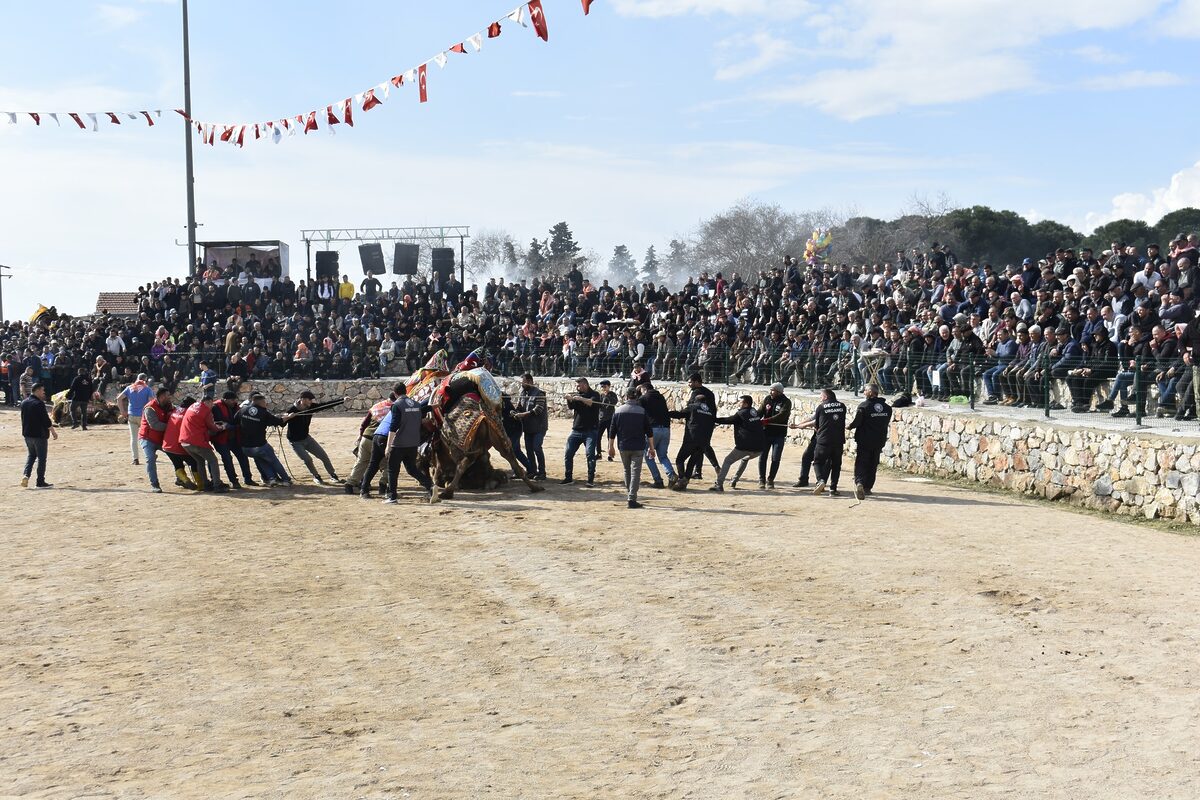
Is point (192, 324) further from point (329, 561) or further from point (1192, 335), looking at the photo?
point (1192, 335)

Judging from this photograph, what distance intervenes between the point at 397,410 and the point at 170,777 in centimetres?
957

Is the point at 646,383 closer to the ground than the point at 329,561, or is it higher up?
higher up

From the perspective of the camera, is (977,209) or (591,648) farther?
(977,209)

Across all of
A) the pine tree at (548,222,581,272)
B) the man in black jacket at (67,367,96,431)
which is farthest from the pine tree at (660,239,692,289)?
the man in black jacket at (67,367,96,431)

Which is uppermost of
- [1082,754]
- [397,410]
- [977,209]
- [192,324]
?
[977,209]

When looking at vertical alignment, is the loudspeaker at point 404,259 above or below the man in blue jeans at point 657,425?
above

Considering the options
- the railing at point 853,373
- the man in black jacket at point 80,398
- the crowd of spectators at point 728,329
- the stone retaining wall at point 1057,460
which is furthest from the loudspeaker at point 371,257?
the stone retaining wall at point 1057,460

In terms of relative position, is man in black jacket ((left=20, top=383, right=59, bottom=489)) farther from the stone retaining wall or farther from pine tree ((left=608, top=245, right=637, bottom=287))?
pine tree ((left=608, top=245, right=637, bottom=287))

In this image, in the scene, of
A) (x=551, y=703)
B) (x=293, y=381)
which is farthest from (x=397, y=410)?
(x=293, y=381)

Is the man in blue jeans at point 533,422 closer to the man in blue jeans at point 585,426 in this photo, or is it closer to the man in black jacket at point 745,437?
the man in blue jeans at point 585,426

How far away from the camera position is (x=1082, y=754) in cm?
641

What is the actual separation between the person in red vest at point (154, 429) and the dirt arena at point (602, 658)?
9.01 feet

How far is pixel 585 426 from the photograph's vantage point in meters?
17.5

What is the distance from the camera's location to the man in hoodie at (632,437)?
15.4m
